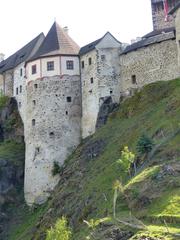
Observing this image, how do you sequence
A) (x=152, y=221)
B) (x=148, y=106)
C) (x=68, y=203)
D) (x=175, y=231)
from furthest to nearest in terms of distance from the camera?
1. (x=148, y=106)
2. (x=68, y=203)
3. (x=152, y=221)
4. (x=175, y=231)

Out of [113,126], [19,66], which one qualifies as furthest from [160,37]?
[19,66]

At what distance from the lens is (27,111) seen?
7838 centimetres

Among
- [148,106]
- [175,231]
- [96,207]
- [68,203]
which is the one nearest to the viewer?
[175,231]

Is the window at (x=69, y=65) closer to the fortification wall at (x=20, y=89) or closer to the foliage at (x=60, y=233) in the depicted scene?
the fortification wall at (x=20, y=89)

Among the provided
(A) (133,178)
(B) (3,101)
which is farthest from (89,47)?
(A) (133,178)

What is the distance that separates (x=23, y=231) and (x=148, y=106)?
67.2 ft

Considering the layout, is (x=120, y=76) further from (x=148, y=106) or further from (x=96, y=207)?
(x=96, y=207)

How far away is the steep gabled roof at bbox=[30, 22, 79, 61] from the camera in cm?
7788

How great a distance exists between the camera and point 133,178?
50.8 metres

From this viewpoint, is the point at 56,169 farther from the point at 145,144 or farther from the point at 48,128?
the point at 145,144

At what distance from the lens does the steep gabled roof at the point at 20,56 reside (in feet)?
285

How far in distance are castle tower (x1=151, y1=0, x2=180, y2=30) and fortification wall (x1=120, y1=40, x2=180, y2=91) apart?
87.8ft

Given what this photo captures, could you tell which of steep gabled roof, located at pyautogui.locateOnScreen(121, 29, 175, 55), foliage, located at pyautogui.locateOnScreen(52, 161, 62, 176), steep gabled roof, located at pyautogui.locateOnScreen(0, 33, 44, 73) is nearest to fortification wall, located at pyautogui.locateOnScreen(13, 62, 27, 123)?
steep gabled roof, located at pyautogui.locateOnScreen(0, 33, 44, 73)

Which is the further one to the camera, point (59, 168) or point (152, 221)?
point (59, 168)
